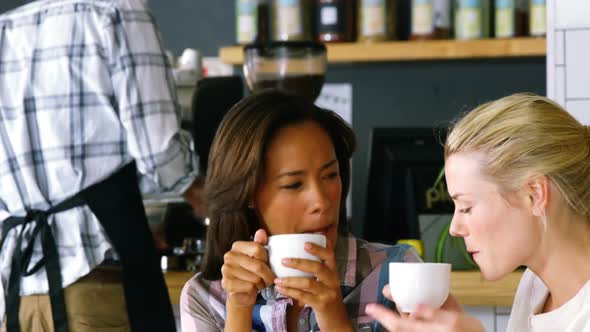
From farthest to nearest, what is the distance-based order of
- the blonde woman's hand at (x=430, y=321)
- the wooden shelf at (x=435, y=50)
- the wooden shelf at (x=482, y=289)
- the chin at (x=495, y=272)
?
the wooden shelf at (x=435, y=50), the wooden shelf at (x=482, y=289), the chin at (x=495, y=272), the blonde woman's hand at (x=430, y=321)

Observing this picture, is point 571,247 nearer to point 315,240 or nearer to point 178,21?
point 315,240

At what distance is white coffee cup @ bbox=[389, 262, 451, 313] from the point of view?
1229 millimetres

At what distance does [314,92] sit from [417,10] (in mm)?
611

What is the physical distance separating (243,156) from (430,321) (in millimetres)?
533

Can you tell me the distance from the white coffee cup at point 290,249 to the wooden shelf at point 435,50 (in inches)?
81.3

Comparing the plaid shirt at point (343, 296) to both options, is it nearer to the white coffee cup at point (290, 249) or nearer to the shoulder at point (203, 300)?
the shoulder at point (203, 300)

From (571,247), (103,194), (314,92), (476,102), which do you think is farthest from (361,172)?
(571,247)

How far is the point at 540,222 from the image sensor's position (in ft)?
4.44

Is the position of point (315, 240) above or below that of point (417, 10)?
below

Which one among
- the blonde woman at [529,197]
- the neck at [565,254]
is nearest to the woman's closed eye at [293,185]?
the blonde woman at [529,197]

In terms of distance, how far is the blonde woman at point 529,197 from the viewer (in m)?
1.34

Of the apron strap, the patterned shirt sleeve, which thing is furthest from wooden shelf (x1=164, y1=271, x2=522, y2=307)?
the apron strap

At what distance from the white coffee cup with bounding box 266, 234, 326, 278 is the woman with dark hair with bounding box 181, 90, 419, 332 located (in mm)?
166

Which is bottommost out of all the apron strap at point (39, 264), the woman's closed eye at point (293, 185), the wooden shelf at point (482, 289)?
the wooden shelf at point (482, 289)
